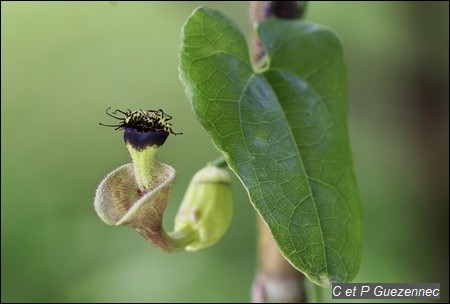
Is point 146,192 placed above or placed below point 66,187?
above

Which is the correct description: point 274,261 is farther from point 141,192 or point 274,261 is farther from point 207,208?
point 141,192

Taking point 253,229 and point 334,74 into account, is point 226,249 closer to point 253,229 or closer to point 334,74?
point 253,229

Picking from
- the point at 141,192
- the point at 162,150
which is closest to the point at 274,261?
the point at 141,192

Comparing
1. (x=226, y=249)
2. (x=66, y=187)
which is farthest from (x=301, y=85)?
(x=66, y=187)

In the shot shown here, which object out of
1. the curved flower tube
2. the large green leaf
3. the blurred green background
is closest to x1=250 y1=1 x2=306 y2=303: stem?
the large green leaf

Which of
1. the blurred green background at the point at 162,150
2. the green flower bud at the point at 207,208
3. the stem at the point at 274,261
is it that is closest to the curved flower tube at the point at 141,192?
the green flower bud at the point at 207,208

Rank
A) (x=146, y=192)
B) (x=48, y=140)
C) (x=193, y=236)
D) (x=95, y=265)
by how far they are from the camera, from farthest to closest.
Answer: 1. (x=48, y=140)
2. (x=95, y=265)
3. (x=193, y=236)
4. (x=146, y=192)
